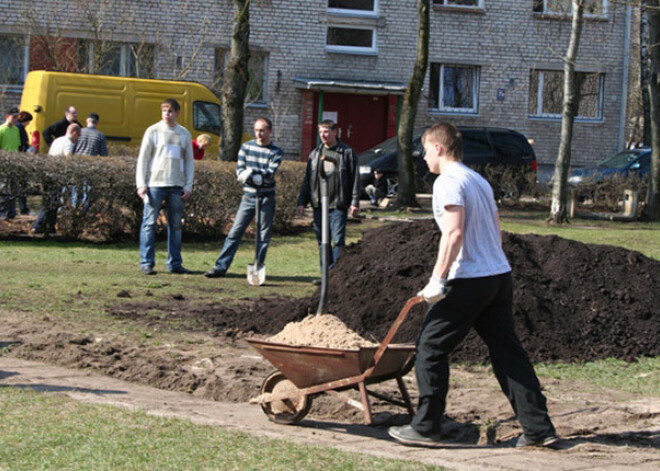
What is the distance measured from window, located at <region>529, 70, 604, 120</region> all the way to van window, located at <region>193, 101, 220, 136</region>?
14924 mm

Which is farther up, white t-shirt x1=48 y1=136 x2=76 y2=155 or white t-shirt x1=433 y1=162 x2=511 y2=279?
white t-shirt x1=48 y1=136 x2=76 y2=155

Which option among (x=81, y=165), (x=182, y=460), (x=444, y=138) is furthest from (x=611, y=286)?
(x=81, y=165)

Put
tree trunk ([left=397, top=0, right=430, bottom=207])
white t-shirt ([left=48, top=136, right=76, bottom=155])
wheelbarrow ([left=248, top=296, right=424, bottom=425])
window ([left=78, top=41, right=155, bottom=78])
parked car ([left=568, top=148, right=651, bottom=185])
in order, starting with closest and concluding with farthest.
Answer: wheelbarrow ([left=248, top=296, right=424, bottom=425])
white t-shirt ([left=48, top=136, right=76, bottom=155])
tree trunk ([left=397, top=0, right=430, bottom=207])
parked car ([left=568, top=148, right=651, bottom=185])
window ([left=78, top=41, right=155, bottom=78])

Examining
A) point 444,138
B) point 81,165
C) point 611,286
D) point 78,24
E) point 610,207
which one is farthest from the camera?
point 78,24

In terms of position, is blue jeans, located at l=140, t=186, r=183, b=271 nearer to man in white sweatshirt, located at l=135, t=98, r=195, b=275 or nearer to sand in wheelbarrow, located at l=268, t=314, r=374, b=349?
man in white sweatshirt, located at l=135, t=98, r=195, b=275

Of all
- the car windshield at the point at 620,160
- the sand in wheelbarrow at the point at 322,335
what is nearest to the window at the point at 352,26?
the car windshield at the point at 620,160

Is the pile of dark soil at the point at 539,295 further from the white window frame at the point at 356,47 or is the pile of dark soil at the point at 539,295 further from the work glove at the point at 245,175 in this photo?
the white window frame at the point at 356,47

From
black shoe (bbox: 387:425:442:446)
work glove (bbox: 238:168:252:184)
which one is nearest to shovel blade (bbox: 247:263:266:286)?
work glove (bbox: 238:168:252:184)

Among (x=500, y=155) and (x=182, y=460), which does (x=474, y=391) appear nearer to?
(x=182, y=460)

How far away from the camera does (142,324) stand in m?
9.49

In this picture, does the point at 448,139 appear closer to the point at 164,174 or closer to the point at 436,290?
the point at 436,290

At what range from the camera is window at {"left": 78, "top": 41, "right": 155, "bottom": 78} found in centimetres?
3038

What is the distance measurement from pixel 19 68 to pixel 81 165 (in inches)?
685

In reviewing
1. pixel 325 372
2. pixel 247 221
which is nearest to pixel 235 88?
pixel 247 221
